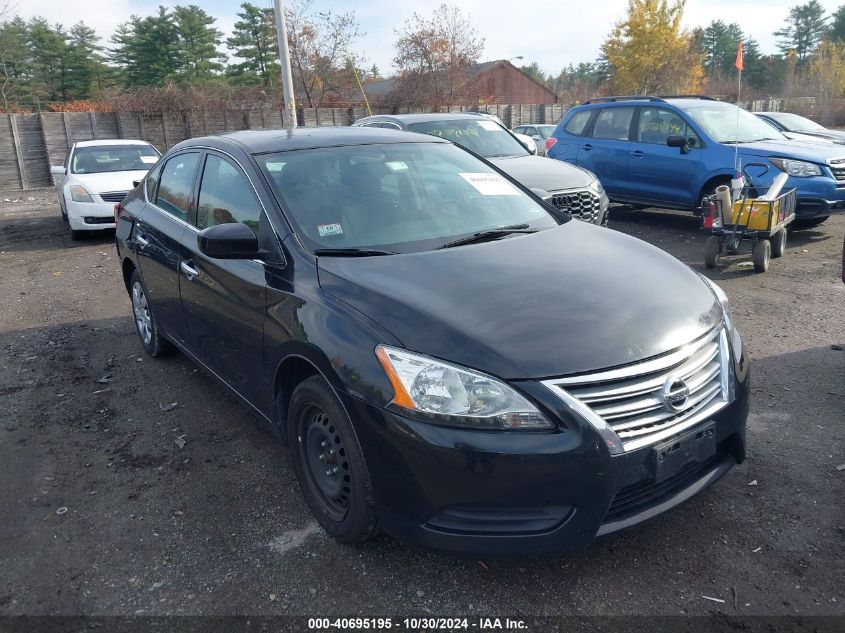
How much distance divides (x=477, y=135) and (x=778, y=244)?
4.13m

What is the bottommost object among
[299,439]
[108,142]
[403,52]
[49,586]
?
[49,586]

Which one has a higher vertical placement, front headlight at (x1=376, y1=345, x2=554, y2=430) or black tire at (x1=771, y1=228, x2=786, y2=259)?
front headlight at (x1=376, y1=345, x2=554, y2=430)

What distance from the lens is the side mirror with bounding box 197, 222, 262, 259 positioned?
324 cm

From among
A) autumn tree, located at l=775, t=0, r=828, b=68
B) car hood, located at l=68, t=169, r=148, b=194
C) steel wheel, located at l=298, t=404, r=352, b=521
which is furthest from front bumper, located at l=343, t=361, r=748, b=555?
autumn tree, located at l=775, t=0, r=828, b=68

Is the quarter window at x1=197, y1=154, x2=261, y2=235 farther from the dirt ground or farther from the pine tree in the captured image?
the pine tree

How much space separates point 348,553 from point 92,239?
34.7 feet

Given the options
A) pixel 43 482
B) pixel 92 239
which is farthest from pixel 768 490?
pixel 92 239

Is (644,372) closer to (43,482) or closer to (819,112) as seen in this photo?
(43,482)

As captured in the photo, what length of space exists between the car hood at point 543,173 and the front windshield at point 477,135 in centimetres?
37

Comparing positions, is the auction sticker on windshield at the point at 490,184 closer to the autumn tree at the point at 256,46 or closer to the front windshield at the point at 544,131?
the front windshield at the point at 544,131

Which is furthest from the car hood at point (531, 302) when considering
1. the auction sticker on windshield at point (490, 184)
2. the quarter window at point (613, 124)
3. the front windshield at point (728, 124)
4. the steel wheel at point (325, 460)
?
the quarter window at point (613, 124)

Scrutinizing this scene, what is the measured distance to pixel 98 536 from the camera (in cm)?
320

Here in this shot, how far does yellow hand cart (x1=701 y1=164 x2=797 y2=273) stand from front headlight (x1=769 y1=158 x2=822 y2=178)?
107 cm

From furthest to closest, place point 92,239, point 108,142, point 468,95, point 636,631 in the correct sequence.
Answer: point 468,95 → point 108,142 → point 92,239 → point 636,631
